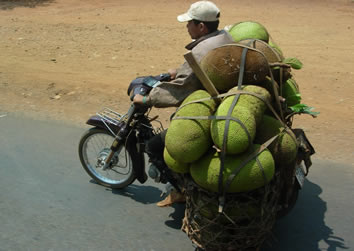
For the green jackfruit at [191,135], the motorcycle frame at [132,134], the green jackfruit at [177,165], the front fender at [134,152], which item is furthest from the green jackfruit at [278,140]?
the front fender at [134,152]

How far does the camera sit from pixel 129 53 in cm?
899

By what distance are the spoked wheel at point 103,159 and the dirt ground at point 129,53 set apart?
1.59 meters

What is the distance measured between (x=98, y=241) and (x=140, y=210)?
0.57m

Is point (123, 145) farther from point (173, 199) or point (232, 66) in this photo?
point (232, 66)

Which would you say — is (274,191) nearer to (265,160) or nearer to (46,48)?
Answer: (265,160)

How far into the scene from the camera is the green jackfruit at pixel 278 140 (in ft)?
9.75

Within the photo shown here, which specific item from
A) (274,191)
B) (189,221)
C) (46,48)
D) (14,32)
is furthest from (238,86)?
(14,32)

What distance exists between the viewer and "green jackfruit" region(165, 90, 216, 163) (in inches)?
112

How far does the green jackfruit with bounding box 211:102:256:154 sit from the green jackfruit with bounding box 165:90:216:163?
95 mm

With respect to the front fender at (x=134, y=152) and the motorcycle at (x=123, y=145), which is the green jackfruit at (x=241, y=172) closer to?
the motorcycle at (x=123, y=145)

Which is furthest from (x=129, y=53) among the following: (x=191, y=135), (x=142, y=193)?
(x=191, y=135)

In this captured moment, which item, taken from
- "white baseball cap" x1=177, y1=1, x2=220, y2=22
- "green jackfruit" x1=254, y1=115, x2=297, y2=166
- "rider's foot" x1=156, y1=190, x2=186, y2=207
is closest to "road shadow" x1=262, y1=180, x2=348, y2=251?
"green jackfruit" x1=254, y1=115, x2=297, y2=166

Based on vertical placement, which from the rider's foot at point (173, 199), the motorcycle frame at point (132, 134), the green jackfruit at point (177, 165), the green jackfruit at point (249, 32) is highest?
the green jackfruit at point (249, 32)

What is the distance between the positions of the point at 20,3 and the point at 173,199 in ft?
44.3
